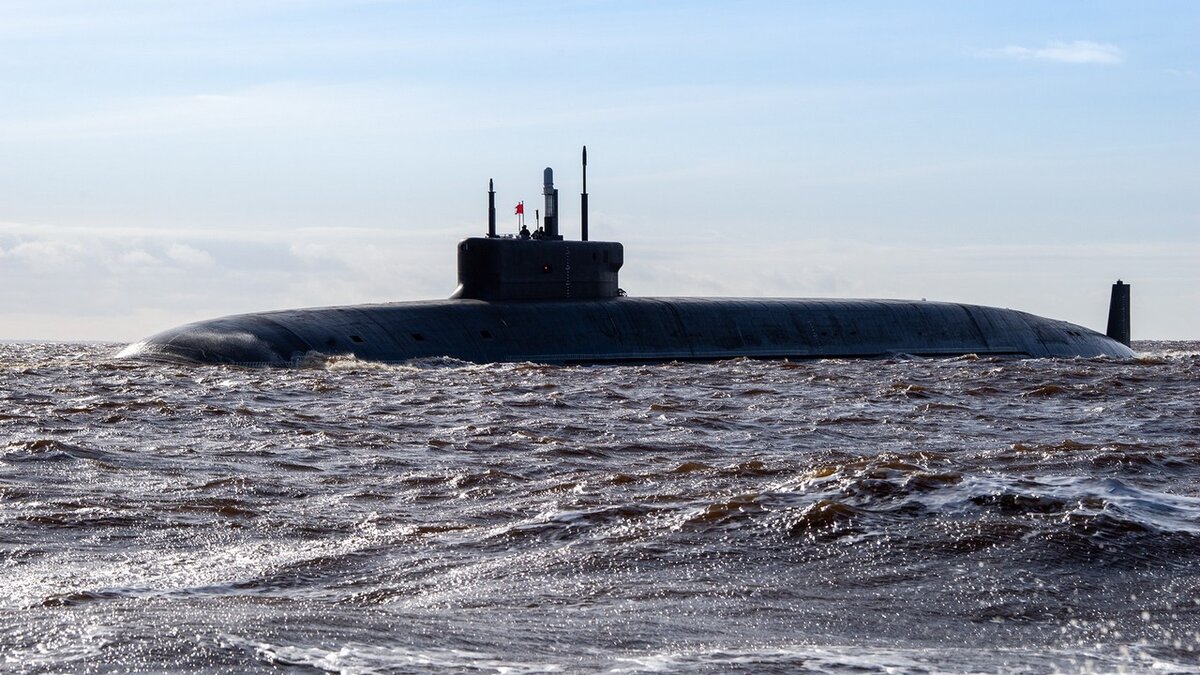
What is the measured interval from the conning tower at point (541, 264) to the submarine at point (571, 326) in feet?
0.08

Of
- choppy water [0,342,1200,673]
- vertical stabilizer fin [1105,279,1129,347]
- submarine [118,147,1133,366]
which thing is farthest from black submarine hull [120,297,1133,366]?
choppy water [0,342,1200,673]

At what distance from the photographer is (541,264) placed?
3278cm

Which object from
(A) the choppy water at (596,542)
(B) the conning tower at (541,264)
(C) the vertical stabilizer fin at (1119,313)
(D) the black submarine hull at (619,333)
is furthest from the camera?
(C) the vertical stabilizer fin at (1119,313)

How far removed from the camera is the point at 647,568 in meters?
7.97

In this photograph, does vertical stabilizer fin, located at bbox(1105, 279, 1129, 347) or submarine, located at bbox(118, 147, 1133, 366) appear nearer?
submarine, located at bbox(118, 147, 1133, 366)

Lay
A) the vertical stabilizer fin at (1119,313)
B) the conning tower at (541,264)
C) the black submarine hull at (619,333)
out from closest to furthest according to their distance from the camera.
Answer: the black submarine hull at (619,333) < the conning tower at (541,264) < the vertical stabilizer fin at (1119,313)

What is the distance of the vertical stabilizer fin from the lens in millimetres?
42625

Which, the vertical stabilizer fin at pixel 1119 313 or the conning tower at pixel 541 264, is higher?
the conning tower at pixel 541 264

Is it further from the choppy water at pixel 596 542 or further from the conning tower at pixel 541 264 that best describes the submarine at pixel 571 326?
the choppy water at pixel 596 542

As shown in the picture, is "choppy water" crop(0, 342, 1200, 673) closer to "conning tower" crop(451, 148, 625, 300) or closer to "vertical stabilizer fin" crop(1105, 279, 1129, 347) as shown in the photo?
"conning tower" crop(451, 148, 625, 300)

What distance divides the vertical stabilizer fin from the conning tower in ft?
56.9

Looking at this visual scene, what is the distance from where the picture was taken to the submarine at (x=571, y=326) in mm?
28141

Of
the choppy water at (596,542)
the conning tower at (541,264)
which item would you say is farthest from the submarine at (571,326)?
the choppy water at (596,542)

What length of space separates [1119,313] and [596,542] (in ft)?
123
